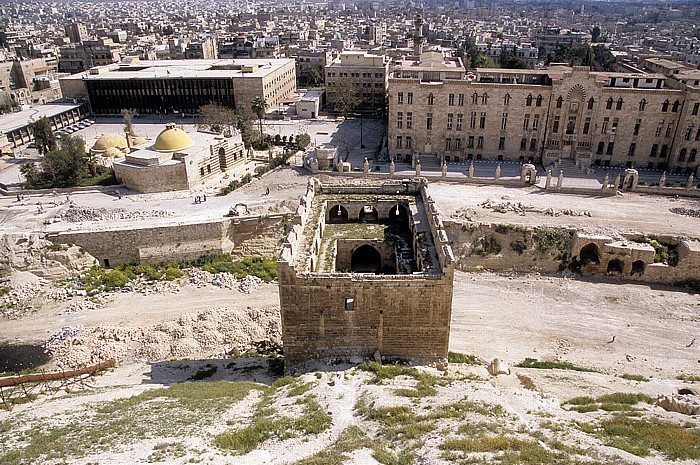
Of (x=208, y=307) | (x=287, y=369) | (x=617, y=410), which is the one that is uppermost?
(x=617, y=410)

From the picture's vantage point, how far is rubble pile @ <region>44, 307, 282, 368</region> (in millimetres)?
31094

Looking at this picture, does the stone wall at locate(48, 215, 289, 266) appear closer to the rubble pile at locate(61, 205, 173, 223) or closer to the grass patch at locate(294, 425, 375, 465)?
the rubble pile at locate(61, 205, 173, 223)

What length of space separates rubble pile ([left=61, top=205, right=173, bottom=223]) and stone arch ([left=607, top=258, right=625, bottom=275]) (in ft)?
126

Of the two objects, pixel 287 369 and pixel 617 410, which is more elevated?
pixel 617 410

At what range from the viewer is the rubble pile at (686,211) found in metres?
44.3

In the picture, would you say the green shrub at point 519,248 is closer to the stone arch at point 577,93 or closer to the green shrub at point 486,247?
the green shrub at point 486,247

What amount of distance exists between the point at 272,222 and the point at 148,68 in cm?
7072

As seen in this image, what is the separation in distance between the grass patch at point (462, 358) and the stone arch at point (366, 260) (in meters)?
6.41

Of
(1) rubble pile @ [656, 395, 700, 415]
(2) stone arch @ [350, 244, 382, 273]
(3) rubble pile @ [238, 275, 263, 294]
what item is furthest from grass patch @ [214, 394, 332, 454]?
(3) rubble pile @ [238, 275, 263, 294]

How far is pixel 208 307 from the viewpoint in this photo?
35781mm

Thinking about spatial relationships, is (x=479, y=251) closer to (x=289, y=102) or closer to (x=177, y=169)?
(x=177, y=169)

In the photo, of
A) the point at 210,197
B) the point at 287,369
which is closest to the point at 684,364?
the point at 287,369

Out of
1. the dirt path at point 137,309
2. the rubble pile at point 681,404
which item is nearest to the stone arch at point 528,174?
the dirt path at point 137,309

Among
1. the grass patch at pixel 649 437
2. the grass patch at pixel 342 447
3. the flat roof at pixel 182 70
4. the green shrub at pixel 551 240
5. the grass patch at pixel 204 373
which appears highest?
the flat roof at pixel 182 70
